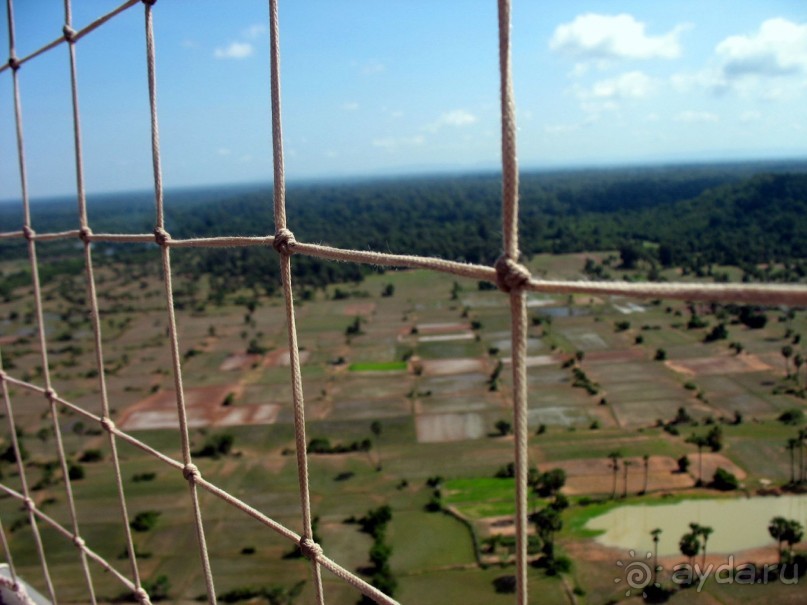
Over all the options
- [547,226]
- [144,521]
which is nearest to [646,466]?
[144,521]

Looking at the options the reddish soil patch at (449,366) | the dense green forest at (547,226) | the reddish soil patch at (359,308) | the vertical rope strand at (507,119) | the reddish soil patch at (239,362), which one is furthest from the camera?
the dense green forest at (547,226)

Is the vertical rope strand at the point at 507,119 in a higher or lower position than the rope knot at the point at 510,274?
higher

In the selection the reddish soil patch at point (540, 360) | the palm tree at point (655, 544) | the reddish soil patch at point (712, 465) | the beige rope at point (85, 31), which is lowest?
the palm tree at point (655, 544)

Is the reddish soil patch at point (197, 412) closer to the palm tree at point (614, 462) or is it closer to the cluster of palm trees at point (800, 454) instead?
the palm tree at point (614, 462)

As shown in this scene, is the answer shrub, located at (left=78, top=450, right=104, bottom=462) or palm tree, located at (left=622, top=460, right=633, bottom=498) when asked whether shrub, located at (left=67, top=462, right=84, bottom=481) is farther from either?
palm tree, located at (left=622, top=460, right=633, bottom=498)

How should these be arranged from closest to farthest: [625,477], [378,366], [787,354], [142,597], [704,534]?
[142,597] < [704,534] < [625,477] < [787,354] < [378,366]

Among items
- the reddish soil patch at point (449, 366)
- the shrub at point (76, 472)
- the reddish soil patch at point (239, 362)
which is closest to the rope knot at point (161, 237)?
the shrub at point (76, 472)

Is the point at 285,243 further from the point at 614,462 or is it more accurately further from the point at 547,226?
the point at 547,226

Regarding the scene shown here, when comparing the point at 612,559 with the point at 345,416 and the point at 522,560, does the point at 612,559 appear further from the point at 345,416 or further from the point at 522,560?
the point at 522,560

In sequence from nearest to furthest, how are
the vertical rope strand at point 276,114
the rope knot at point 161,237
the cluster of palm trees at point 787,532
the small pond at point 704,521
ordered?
1. the vertical rope strand at point 276,114
2. the rope knot at point 161,237
3. the cluster of palm trees at point 787,532
4. the small pond at point 704,521
